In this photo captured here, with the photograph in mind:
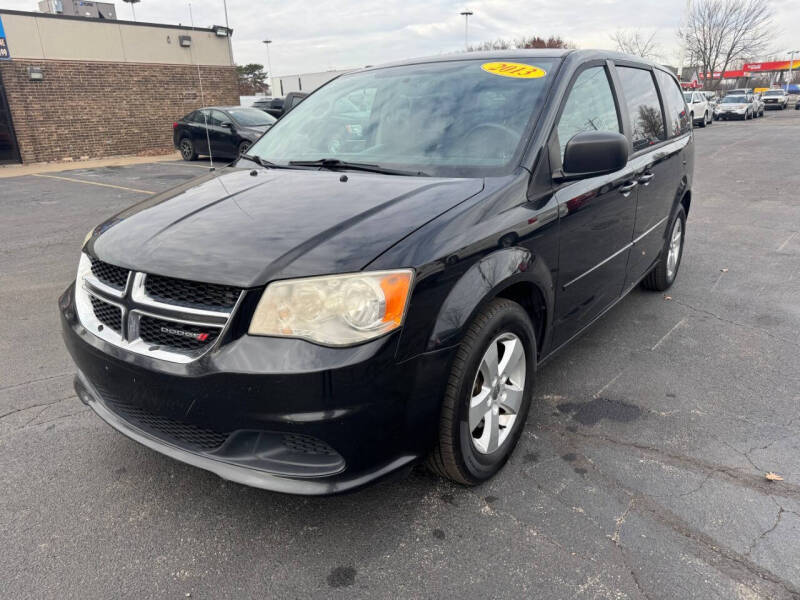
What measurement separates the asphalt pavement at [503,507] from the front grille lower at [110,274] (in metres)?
0.89

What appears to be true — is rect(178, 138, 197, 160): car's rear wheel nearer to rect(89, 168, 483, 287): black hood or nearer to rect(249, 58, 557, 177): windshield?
rect(249, 58, 557, 177): windshield

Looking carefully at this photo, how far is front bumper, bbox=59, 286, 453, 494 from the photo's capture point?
1881 millimetres

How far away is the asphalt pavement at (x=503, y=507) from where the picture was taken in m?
2.05

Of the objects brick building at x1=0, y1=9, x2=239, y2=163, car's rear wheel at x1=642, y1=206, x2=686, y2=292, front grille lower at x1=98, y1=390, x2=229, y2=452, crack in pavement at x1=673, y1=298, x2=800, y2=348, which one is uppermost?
brick building at x1=0, y1=9, x2=239, y2=163

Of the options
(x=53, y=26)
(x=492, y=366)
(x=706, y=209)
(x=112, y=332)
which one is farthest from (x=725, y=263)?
(x=53, y=26)

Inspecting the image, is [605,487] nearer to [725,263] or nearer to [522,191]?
[522,191]

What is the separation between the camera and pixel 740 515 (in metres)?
2.35

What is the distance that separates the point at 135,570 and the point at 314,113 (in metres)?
2.60

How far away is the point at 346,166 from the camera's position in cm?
294

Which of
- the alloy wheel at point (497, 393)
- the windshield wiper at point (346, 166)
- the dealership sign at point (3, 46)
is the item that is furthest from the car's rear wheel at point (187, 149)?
the alloy wheel at point (497, 393)

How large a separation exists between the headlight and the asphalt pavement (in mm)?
618

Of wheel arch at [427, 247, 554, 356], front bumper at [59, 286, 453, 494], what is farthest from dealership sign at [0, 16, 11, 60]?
wheel arch at [427, 247, 554, 356]

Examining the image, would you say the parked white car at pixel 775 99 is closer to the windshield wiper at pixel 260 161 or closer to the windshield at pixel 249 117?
the windshield at pixel 249 117

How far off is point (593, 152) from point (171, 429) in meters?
2.09
